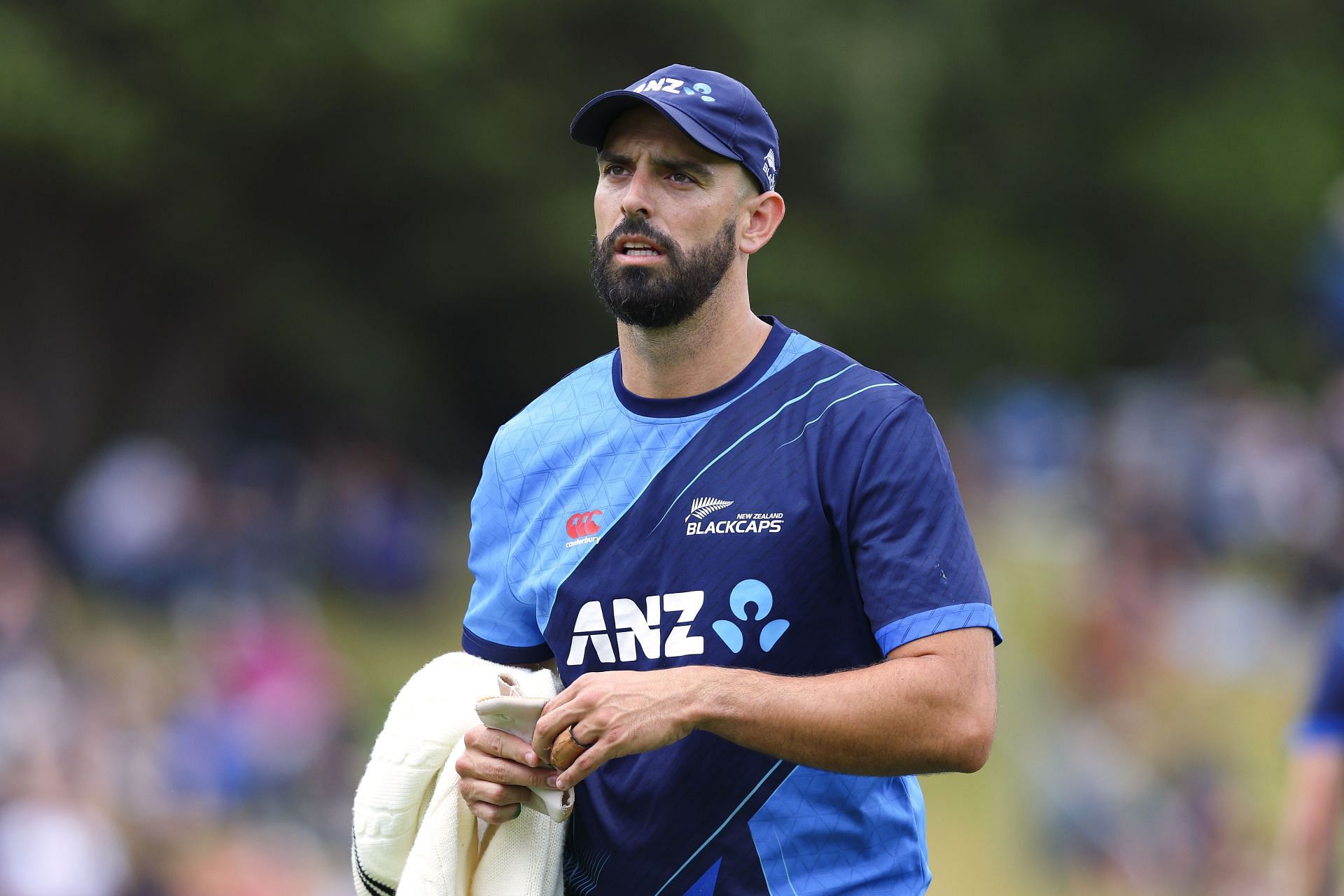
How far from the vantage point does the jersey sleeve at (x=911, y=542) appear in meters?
3.13

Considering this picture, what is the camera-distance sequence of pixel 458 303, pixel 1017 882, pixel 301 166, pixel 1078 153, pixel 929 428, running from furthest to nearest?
pixel 1078 153, pixel 458 303, pixel 301 166, pixel 1017 882, pixel 929 428

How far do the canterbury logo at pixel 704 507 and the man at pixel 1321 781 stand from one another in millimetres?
2547

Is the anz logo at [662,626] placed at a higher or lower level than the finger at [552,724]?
higher

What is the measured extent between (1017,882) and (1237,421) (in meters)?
5.92

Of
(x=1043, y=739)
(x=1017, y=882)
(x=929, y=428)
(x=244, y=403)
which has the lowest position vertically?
(x=1017, y=882)

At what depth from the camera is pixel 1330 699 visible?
5172 mm

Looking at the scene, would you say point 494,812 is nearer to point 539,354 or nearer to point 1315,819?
point 1315,819

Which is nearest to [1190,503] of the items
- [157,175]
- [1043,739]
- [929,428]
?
[1043,739]

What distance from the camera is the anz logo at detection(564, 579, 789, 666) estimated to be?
331 centimetres

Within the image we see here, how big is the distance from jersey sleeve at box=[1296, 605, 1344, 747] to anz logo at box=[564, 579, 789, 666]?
8.19 feet

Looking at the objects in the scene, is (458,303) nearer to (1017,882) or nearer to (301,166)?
(301,166)

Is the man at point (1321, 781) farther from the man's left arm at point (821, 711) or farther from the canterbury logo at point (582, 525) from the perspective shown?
the canterbury logo at point (582, 525)

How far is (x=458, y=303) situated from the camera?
71.6 feet

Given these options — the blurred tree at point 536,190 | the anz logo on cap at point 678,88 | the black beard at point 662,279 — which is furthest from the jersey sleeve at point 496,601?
the blurred tree at point 536,190
